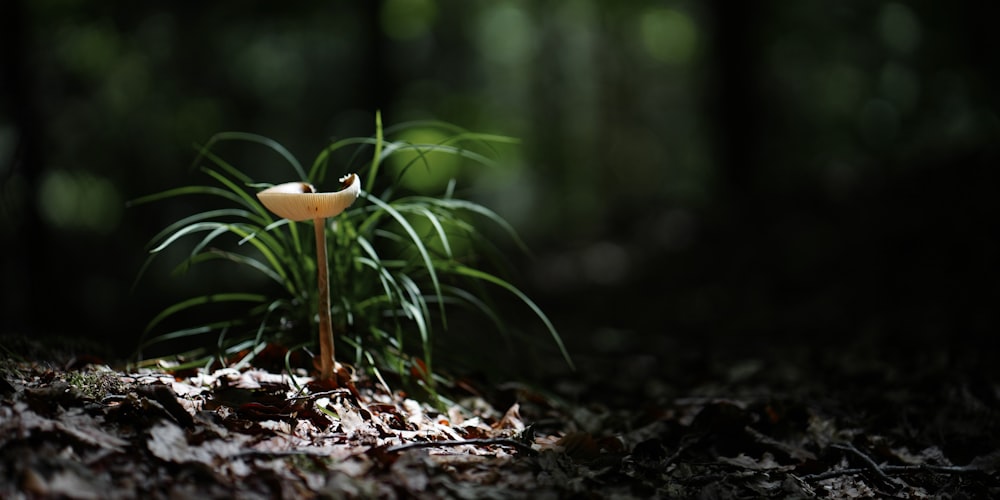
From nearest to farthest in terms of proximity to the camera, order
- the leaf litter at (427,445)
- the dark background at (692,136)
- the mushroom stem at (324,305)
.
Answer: the leaf litter at (427,445) < the mushroom stem at (324,305) < the dark background at (692,136)

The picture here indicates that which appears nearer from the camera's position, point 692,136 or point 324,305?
point 324,305

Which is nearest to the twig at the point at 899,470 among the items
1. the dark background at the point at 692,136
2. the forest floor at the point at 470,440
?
the forest floor at the point at 470,440

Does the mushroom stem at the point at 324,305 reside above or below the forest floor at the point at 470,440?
above

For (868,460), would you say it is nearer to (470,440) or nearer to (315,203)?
(470,440)

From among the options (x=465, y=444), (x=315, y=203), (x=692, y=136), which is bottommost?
(x=465, y=444)

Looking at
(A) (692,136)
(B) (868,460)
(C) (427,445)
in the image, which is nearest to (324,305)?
(C) (427,445)

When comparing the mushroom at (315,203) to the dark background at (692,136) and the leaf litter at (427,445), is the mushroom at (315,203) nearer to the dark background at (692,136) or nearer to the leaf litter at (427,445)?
the leaf litter at (427,445)
